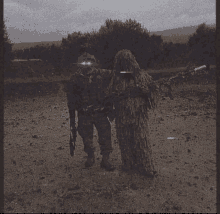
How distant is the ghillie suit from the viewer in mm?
3564

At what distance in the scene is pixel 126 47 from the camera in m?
14.0

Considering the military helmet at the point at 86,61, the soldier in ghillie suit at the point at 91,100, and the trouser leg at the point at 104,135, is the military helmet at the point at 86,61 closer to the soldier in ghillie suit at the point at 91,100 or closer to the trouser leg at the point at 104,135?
the soldier in ghillie suit at the point at 91,100

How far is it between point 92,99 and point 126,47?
1065 centimetres

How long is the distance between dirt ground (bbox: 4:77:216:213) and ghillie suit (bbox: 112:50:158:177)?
0.45m

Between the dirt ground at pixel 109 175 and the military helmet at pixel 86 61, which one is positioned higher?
the military helmet at pixel 86 61

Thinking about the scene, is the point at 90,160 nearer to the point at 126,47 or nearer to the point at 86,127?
the point at 86,127

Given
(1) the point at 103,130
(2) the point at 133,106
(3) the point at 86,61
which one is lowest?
(1) the point at 103,130

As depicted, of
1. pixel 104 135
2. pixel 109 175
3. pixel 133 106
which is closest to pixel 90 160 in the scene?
pixel 109 175

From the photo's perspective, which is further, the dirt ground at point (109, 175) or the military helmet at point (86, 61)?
the military helmet at point (86, 61)

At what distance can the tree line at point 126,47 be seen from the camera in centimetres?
1398

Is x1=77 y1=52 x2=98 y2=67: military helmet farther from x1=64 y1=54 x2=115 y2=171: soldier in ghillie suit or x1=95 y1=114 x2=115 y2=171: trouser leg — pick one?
x1=95 y1=114 x2=115 y2=171: trouser leg

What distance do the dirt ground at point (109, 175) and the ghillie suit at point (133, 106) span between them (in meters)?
0.45

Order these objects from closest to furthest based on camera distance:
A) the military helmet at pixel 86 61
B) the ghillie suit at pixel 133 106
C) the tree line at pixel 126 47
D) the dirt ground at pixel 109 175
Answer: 1. the dirt ground at pixel 109 175
2. the ghillie suit at pixel 133 106
3. the military helmet at pixel 86 61
4. the tree line at pixel 126 47

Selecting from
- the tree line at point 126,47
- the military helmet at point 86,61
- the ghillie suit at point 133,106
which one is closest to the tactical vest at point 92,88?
the military helmet at point 86,61
